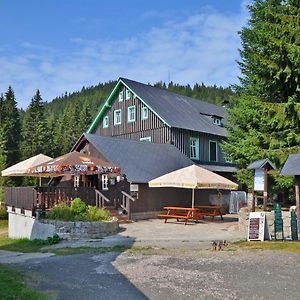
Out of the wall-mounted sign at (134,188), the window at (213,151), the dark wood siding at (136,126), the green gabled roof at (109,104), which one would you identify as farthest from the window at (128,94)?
the wall-mounted sign at (134,188)

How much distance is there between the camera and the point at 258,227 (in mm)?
13453

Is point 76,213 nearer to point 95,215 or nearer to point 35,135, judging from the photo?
point 95,215

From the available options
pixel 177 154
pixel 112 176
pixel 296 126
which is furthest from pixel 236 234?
pixel 177 154

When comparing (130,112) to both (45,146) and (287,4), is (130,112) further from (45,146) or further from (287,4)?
(45,146)

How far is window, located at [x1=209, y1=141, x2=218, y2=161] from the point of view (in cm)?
3188

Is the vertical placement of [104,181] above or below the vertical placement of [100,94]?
below

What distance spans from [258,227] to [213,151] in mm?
18954

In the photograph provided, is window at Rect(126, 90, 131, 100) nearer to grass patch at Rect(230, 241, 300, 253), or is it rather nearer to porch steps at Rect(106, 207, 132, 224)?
porch steps at Rect(106, 207, 132, 224)

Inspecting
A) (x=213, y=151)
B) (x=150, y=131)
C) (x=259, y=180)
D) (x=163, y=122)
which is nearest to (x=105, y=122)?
(x=150, y=131)

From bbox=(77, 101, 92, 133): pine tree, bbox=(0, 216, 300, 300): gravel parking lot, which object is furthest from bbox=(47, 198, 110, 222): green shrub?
bbox=(77, 101, 92, 133): pine tree

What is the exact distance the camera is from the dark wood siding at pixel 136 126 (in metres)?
29.8

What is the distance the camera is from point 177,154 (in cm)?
2802

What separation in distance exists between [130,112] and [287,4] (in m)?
16.7

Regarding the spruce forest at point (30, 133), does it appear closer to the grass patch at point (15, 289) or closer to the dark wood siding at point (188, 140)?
the dark wood siding at point (188, 140)
